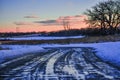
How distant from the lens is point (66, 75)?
13289 mm

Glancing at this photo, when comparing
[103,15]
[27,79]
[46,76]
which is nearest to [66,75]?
[46,76]

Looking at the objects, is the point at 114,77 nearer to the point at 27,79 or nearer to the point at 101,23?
the point at 27,79

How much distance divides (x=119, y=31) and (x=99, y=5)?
27.8 ft

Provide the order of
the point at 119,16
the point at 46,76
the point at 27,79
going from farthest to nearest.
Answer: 1. the point at 119,16
2. the point at 46,76
3. the point at 27,79

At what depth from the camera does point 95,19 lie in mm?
85688

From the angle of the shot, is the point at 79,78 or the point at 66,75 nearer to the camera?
the point at 79,78

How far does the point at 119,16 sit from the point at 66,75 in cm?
7326

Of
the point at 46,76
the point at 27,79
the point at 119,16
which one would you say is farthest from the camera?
the point at 119,16

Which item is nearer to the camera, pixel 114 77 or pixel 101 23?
pixel 114 77

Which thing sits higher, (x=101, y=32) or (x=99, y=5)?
(x=99, y=5)

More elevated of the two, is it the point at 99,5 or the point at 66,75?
the point at 99,5

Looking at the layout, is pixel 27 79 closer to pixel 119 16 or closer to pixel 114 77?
pixel 114 77

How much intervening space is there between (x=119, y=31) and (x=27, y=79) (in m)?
75.0

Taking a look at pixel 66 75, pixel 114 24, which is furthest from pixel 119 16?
pixel 66 75
